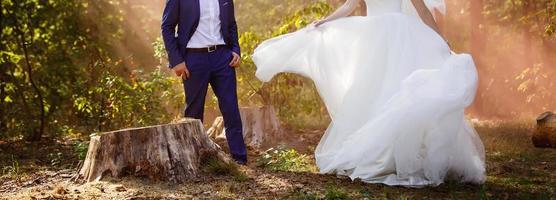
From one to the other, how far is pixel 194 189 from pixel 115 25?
440 inches

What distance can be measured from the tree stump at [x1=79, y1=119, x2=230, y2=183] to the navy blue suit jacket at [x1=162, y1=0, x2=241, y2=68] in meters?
0.95

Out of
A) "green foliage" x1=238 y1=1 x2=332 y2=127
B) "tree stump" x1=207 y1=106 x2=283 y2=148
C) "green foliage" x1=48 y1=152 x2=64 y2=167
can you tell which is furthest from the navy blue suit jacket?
"green foliage" x1=238 y1=1 x2=332 y2=127

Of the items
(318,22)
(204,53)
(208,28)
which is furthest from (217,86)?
(318,22)

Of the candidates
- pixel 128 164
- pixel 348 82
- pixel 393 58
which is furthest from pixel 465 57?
pixel 128 164

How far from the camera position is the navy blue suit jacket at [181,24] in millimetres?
5578

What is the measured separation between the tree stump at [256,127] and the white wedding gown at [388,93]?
8.04 ft

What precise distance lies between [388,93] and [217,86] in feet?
5.30

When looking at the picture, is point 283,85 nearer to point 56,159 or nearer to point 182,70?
point 56,159

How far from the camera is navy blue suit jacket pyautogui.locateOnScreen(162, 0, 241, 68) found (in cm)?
558

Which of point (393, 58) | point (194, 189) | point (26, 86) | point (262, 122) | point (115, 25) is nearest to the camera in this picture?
point (194, 189)

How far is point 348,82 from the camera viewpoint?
5.49 metres

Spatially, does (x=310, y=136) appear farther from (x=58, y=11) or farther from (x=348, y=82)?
(x=58, y=11)

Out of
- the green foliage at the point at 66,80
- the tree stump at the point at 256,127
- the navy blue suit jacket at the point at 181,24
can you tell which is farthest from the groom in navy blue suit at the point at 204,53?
the green foliage at the point at 66,80

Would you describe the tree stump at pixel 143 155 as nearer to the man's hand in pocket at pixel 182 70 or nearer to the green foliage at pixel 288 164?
the man's hand in pocket at pixel 182 70
